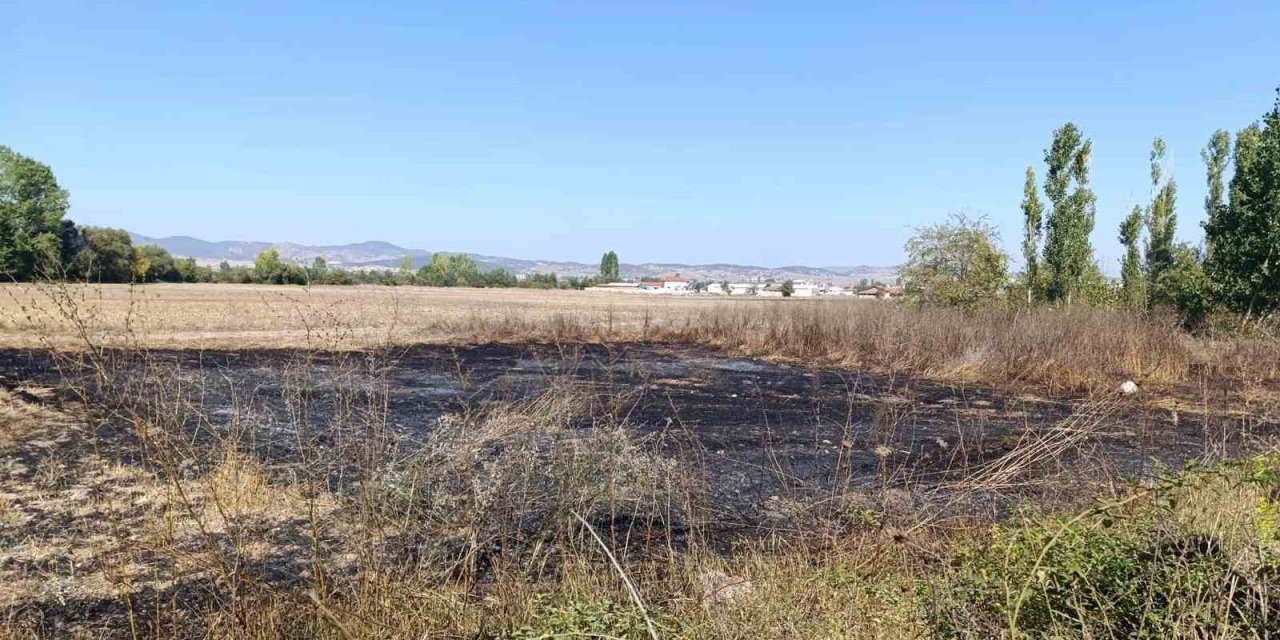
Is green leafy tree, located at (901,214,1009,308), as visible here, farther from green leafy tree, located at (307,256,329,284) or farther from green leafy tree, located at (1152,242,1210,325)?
green leafy tree, located at (307,256,329,284)

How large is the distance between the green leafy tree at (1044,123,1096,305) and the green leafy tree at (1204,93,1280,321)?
366 cm

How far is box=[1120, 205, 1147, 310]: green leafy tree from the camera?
19.3 metres

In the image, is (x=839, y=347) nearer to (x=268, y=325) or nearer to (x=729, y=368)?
(x=729, y=368)

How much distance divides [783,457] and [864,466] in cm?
77

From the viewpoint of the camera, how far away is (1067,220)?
19.9m

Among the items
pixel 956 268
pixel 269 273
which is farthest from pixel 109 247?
pixel 956 268

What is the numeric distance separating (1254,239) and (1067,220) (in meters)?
4.97

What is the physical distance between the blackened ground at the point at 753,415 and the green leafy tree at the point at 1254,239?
616 centimetres

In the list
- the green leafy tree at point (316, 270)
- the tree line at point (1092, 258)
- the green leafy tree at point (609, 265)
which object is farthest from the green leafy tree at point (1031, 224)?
the green leafy tree at point (609, 265)

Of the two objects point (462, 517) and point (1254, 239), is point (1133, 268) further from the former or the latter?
point (462, 517)

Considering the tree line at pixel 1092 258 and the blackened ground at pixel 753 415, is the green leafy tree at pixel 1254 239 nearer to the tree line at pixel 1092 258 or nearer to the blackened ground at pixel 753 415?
the tree line at pixel 1092 258

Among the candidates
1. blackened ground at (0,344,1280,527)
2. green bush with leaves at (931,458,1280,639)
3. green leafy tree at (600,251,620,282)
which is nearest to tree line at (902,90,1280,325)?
blackened ground at (0,344,1280,527)

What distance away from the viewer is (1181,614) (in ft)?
7.34

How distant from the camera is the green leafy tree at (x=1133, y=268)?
1931 cm
